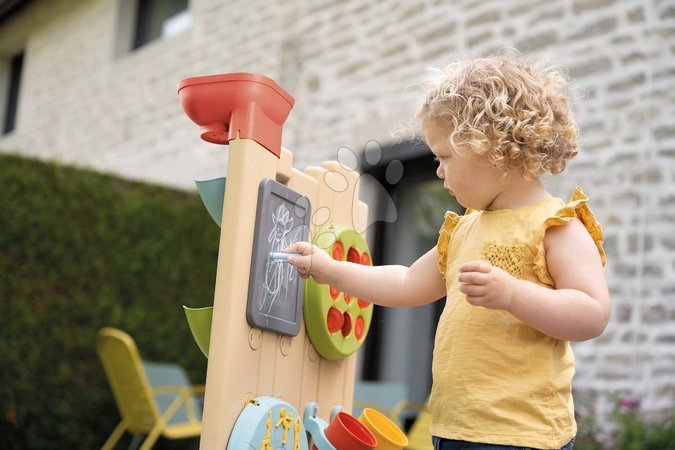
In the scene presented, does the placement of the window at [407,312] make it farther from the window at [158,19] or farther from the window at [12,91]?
the window at [12,91]

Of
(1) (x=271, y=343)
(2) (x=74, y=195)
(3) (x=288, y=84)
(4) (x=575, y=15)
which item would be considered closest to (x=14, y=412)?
(2) (x=74, y=195)

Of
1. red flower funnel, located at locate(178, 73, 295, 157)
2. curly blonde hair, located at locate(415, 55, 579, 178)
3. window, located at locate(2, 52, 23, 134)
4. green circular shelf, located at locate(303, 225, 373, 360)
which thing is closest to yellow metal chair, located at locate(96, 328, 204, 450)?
green circular shelf, located at locate(303, 225, 373, 360)

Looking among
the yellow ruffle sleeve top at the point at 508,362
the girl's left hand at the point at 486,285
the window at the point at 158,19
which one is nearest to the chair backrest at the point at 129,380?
the yellow ruffle sleeve top at the point at 508,362

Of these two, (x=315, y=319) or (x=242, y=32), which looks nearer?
(x=315, y=319)

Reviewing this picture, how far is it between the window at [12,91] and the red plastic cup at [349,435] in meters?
10.7

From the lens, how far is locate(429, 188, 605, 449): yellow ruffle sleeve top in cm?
171

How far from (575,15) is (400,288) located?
134 inches

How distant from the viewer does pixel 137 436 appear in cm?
511

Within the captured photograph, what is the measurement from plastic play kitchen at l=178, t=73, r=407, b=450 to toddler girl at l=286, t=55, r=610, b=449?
14.7 inches

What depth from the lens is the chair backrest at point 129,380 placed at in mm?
4625

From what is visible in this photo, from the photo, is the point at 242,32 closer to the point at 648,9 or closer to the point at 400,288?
the point at 648,9

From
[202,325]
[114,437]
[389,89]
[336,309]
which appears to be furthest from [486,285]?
[389,89]

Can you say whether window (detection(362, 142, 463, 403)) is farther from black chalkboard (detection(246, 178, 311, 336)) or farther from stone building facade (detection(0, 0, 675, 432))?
black chalkboard (detection(246, 178, 311, 336))

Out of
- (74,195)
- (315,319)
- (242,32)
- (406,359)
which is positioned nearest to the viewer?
(315,319)
